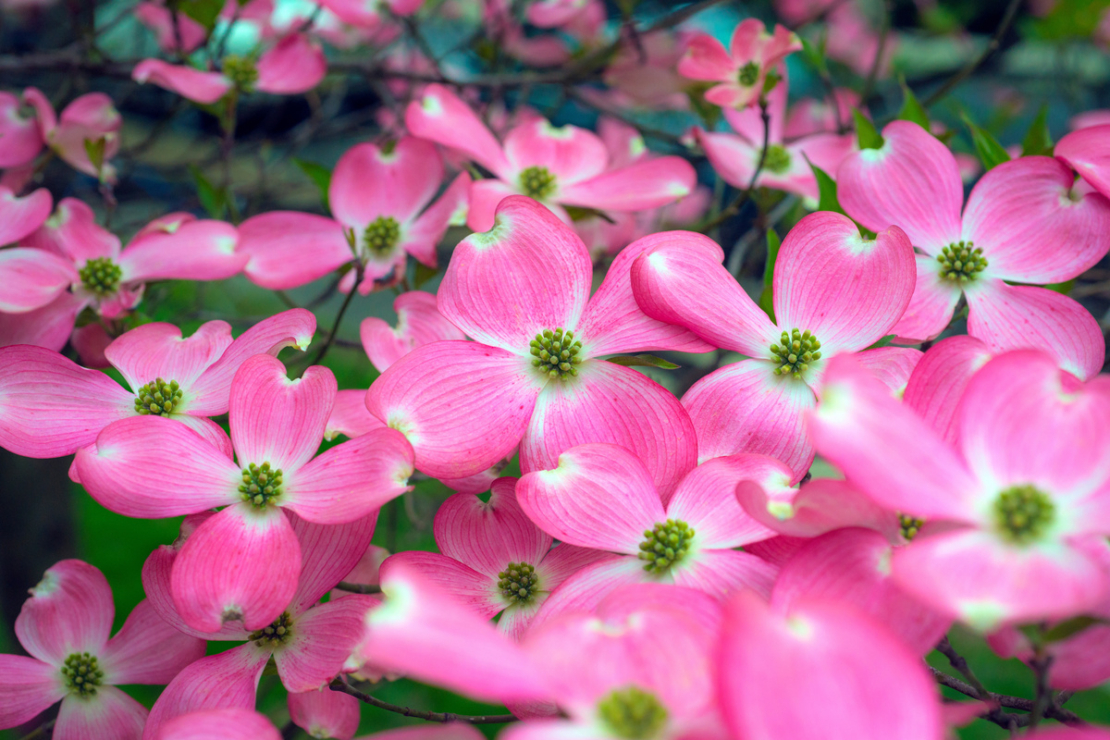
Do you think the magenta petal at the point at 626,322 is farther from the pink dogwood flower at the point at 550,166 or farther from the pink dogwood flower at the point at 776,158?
the pink dogwood flower at the point at 776,158

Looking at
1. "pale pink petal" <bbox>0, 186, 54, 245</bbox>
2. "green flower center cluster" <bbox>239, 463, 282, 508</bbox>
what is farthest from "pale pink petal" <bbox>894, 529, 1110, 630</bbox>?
"pale pink petal" <bbox>0, 186, 54, 245</bbox>

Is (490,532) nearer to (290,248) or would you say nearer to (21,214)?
(290,248)

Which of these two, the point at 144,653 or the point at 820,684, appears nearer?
the point at 820,684

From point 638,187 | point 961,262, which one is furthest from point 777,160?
point 961,262

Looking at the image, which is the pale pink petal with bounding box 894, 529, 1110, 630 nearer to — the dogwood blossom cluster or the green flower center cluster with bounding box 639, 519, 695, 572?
the dogwood blossom cluster

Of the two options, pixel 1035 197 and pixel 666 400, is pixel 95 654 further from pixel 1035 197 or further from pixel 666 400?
pixel 1035 197

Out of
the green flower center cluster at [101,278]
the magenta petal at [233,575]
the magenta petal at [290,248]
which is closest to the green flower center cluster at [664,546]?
the magenta petal at [233,575]
